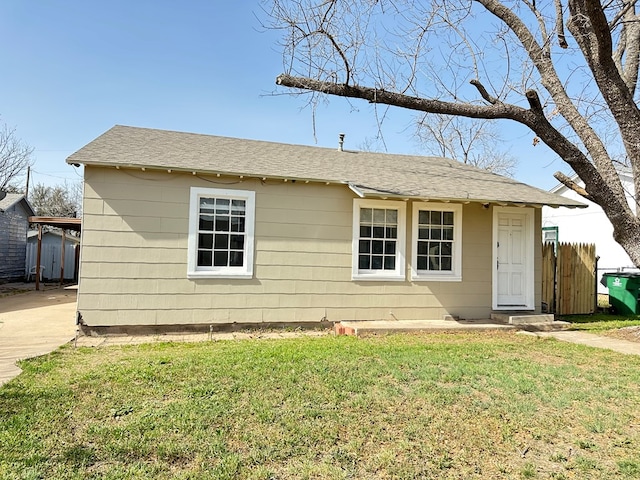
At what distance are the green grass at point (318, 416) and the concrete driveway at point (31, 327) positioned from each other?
47cm

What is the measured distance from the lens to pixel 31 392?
418 cm

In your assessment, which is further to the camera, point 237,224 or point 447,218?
point 447,218

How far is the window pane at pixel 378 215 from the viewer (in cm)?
868

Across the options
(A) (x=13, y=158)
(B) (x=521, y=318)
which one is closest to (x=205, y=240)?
(B) (x=521, y=318)

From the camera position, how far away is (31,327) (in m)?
7.96

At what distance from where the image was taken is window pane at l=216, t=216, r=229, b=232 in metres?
7.87

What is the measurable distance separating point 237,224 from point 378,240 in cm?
291

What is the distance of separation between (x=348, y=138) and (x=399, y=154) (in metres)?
1.61

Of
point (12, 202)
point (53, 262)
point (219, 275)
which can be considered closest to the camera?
point (219, 275)

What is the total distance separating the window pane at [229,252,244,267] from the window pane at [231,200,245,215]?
79 cm

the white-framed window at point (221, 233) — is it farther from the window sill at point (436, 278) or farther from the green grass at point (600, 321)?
the green grass at point (600, 321)

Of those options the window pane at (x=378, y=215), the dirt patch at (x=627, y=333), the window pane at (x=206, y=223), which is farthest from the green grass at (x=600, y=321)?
the window pane at (x=206, y=223)

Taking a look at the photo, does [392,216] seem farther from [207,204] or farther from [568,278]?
[568,278]

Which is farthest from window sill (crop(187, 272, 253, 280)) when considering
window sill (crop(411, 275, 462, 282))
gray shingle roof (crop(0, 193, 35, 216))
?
gray shingle roof (crop(0, 193, 35, 216))
